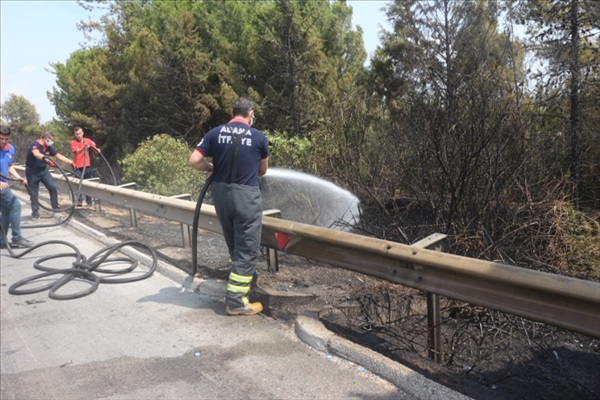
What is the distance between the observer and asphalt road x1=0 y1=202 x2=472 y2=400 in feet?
9.78

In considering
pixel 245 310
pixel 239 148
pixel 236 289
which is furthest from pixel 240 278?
pixel 239 148

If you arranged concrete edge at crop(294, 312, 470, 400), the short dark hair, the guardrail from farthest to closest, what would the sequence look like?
the short dark hair
concrete edge at crop(294, 312, 470, 400)
the guardrail

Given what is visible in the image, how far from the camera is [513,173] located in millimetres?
5105

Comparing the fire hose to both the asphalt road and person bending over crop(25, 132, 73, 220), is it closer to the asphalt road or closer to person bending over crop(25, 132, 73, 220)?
the asphalt road

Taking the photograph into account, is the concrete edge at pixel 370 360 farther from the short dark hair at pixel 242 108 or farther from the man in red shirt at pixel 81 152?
the man in red shirt at pixel 81 152

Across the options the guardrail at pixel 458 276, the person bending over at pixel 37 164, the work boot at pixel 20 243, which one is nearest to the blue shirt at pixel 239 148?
the guardrail at pixel 458 276

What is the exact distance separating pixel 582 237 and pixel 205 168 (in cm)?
342

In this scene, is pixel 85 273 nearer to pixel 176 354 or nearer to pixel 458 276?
pixel 176 354

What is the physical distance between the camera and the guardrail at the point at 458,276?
2.48 metres

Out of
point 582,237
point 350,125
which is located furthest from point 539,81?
point 582,237

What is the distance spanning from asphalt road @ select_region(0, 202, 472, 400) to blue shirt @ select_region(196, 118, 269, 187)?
1138mm

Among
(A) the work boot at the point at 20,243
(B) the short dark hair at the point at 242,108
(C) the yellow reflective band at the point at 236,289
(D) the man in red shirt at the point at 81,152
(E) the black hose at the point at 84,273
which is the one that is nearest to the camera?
(C) the yellow reflective band at the point at 236,289

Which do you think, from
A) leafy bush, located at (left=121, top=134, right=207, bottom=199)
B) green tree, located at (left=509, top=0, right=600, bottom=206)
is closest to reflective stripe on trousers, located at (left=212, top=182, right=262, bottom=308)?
green tree, located at (left=509, top=0, right=600, bottom=206)

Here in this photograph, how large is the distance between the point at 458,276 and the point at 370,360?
2.44 feet
